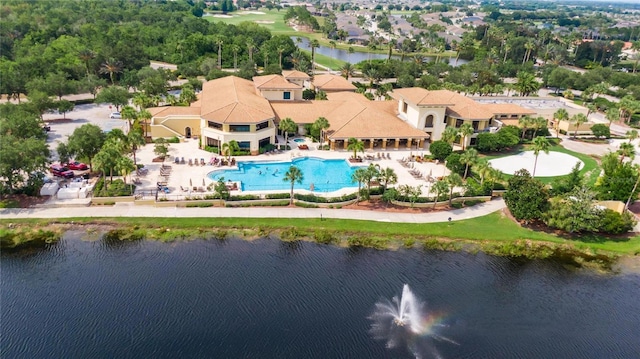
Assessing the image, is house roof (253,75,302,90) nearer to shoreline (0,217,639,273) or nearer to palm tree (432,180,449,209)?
shoreline (0,217,639,273)

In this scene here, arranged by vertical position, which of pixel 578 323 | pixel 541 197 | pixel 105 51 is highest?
pixel 105 51

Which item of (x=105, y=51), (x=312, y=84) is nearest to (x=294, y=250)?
(x=312, y=84)

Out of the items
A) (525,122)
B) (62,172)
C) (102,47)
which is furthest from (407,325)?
(102,47)

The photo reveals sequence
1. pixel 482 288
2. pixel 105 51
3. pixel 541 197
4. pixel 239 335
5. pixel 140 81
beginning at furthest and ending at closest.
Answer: pixel 105 51 < pixel 140 81 < pixel 541 197 < pixel 482 288 < pixel 239 335

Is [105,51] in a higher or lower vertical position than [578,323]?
higher

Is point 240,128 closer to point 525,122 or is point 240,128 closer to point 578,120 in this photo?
point 525,122

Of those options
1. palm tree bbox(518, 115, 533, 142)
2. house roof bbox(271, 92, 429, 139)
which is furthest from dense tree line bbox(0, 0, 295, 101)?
palm tree bbox(518, 115, 533, 142)

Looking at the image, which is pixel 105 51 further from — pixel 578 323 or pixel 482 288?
pixel 578 323

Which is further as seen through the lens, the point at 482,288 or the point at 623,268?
the point at 623,268
